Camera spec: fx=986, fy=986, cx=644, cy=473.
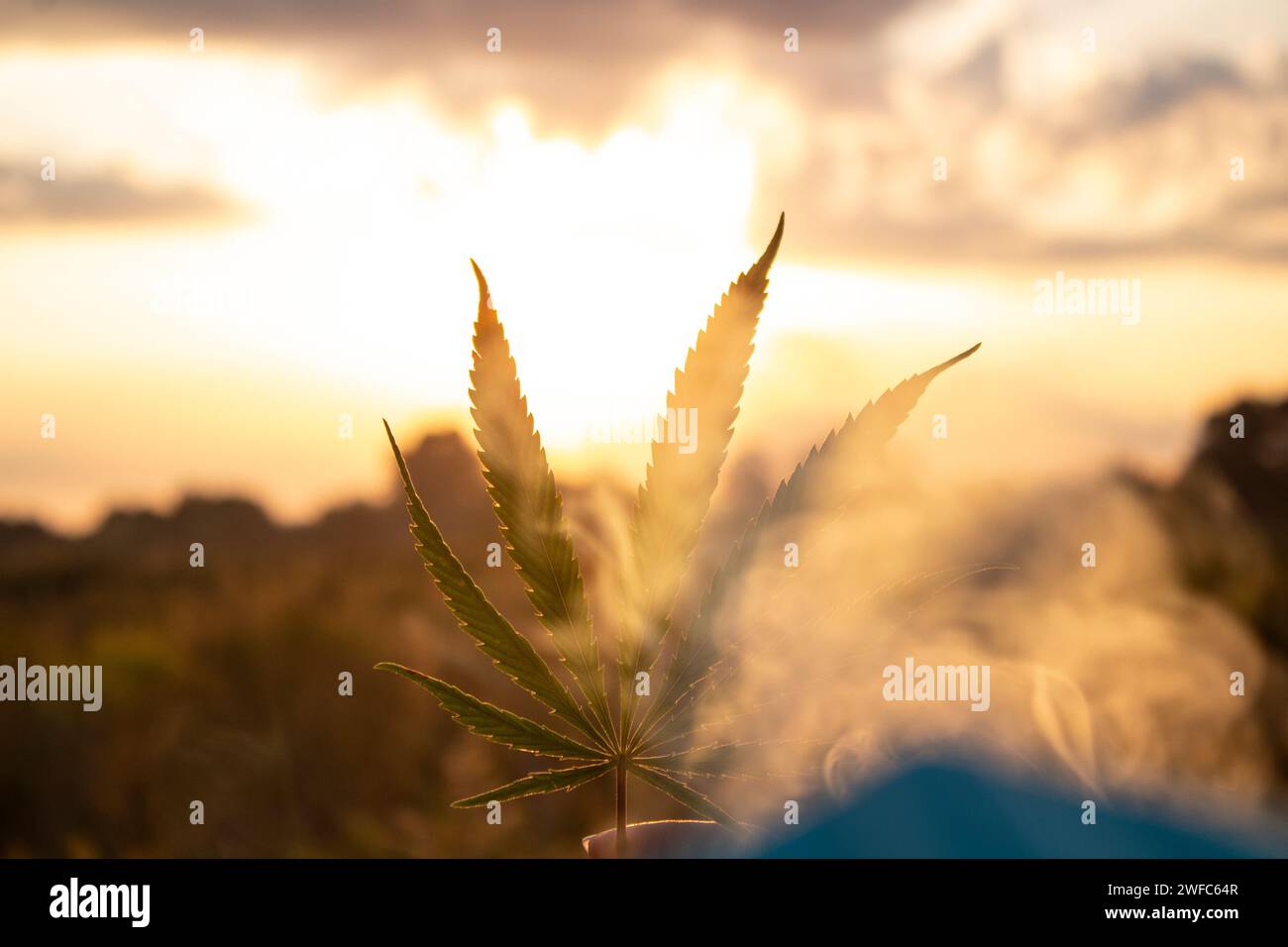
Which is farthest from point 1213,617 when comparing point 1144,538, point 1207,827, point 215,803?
point 215,803

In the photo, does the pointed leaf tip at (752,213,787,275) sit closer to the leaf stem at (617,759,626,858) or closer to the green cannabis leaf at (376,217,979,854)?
the green cannabis leaf at (376,217,979,854)

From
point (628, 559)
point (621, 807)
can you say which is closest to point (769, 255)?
point (628, 559)

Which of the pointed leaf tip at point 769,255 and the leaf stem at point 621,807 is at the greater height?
Result: the pointed leaf tip at point 769,255

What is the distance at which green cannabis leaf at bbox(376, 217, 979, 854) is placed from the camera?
47.9 inches

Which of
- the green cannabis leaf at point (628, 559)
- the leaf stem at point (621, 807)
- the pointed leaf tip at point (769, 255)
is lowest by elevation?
the leaf stem at point (621, 807)

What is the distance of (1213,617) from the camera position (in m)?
9.20

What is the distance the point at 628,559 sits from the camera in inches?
49.6

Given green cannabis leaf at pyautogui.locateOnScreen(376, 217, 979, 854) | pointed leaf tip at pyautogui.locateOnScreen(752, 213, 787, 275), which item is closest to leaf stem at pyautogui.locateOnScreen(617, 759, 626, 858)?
green cannabis leaf at pyautogui.locateOnScreen(376, 217, 979, 854)

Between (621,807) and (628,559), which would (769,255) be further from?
(621,807)

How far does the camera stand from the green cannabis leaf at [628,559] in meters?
1.22

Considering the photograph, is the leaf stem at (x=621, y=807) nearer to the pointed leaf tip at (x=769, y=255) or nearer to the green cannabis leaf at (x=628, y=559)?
the green cannabis leaf at (x=628, y=559)

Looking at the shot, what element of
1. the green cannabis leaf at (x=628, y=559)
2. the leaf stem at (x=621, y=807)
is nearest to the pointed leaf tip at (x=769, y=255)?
the green cannabis leaf at (x=628, y=559)

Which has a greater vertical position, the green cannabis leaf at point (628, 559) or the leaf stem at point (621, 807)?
A: the green cannabis leaf at point (628, 559)
